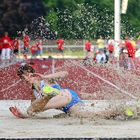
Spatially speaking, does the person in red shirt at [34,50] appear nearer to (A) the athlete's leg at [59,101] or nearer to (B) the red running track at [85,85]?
(B) the red running track at [85,85]

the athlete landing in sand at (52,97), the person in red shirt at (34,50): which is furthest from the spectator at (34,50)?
Answer: the athlete landing in sand at (52,97)

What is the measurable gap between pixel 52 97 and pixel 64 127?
39.9 inches

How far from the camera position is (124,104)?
1218cm

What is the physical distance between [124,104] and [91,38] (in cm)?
3911

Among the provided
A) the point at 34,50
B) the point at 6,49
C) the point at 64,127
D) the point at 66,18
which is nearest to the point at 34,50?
the point at 34,50

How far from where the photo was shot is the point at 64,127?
10.8 m

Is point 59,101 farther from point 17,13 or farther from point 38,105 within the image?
point 17,13

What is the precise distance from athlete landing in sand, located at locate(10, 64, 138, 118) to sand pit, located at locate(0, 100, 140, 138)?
6.3 inches

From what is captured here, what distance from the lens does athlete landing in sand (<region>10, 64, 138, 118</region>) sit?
11781mm

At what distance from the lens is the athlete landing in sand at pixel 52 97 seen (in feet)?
38.7

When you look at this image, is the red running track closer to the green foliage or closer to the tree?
→ the green foliage

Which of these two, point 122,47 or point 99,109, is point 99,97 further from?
point 122,47

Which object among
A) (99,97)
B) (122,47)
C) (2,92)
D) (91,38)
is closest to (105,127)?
(99,97)

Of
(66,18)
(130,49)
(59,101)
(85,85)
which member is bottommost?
(85,85)
